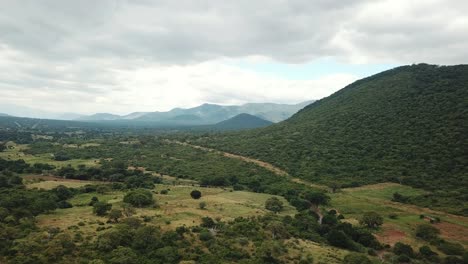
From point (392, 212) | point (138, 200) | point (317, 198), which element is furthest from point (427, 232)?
point (138, 200)

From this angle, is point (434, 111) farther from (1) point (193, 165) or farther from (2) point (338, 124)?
(1) point (193, 165)

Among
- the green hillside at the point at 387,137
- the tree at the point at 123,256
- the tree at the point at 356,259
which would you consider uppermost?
the green hillside at the point at 387,137

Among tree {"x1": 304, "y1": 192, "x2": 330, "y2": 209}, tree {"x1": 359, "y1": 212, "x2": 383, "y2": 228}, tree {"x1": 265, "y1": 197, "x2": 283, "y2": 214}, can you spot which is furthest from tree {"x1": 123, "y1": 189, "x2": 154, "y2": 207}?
tree {"x1": 359, "y1": 212, "x2": 383, "y2": 228}

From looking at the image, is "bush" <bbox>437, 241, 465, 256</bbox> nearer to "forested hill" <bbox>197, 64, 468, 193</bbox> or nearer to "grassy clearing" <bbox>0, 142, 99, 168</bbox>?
"forested hill" <bbox>197, 64, 468, 193</bbox>

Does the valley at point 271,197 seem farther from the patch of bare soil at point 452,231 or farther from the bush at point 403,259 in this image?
the patch of bare soil at point 452,231

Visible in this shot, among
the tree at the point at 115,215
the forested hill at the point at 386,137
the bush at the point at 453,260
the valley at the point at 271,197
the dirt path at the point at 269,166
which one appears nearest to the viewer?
the valley at the point at 271,197

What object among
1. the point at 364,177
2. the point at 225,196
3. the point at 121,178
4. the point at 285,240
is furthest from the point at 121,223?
the point at 364,177

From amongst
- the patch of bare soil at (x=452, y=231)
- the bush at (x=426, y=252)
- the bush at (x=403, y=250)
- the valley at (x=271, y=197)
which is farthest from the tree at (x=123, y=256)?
the patch of bare soil at (x=452, y=231)
